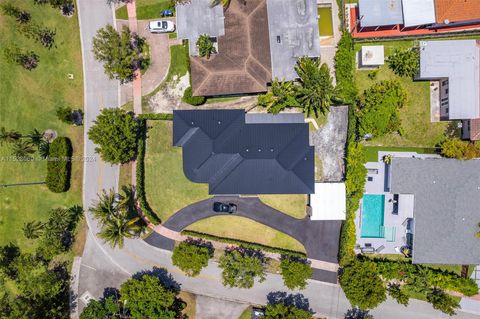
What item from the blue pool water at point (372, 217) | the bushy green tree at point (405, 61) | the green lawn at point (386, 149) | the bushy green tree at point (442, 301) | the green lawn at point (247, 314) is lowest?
the green lawn at point (247, 314)

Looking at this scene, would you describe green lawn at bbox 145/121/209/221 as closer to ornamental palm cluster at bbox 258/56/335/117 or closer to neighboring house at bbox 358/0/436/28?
ornamental palm cluster at bbox 258/56/335/117

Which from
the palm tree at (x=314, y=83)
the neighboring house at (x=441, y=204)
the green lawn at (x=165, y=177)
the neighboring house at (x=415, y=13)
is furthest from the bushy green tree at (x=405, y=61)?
the green lawn at (x=165, y=177)

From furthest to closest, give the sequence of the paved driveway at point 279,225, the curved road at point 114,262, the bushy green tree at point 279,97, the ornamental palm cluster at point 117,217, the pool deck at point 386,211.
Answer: the paved driveway at point 279,225 → the pool deck at point 386,211 → the curved road at point 114,262 → the bushy green tree at point 279,97 → the ornamental palm cluster at point 117,217

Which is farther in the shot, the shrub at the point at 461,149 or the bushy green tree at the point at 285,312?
the shrub at the point at 461,149

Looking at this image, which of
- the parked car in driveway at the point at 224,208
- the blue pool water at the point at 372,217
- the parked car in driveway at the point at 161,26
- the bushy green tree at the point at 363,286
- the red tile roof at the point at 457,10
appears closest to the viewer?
the bushy green tree at the point at 363,286

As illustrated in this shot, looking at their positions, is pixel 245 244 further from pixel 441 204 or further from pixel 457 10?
pixel 457 10

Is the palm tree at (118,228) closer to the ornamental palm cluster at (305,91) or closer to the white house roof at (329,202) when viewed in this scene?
the ornamental palm cluster at (305,91)

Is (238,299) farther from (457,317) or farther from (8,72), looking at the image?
(8,72)
